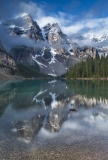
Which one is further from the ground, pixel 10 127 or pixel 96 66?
pixel 96 66

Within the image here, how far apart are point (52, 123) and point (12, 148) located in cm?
1060

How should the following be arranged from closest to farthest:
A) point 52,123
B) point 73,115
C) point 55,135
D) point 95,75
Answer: point 55,135 → point 52,123 → point 73,115 → point 95,75

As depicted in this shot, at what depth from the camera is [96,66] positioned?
636 ft

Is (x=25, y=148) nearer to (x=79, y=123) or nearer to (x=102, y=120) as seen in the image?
(x=79, y=123)

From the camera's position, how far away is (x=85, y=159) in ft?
58.0

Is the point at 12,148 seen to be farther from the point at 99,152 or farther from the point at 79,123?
the point at 79,123

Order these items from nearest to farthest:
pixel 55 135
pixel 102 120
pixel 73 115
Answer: pixel 55 135 < pixel 102 120 < pixel 73 115

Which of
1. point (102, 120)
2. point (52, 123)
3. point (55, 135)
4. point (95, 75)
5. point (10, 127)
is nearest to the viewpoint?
point (55, 135)

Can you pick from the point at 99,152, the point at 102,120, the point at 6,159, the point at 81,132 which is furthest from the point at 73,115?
the point at 6,159

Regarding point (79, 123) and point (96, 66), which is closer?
point (79, 123)

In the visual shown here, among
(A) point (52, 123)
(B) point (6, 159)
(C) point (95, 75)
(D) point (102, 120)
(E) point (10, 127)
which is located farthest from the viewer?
(C) point (95, 75)

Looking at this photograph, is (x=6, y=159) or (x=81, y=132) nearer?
(x=6, y=159)

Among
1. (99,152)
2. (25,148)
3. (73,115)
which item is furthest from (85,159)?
(73,115)

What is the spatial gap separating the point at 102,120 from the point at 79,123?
4.29 meters
